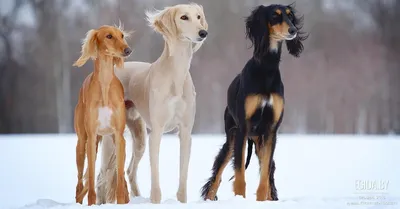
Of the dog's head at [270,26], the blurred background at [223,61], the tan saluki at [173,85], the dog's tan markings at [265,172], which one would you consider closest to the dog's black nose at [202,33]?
the tan saluki at [173,85]

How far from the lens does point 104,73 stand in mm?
2998

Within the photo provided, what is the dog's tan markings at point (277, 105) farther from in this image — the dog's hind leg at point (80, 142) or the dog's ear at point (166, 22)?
the dog's hind leg at point (80, 142)

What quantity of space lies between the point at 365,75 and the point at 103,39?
3.39 metres

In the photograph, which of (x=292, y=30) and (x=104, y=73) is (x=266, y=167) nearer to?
(x=292, y=30)

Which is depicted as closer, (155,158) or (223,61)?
(155,158)

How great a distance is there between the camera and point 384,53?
18.5 feet

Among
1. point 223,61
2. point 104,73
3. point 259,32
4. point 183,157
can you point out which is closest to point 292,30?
point 259,32

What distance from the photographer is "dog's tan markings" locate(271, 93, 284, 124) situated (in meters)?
3.05

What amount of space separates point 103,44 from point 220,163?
98 cm

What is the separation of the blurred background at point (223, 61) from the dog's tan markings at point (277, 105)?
1.66 m

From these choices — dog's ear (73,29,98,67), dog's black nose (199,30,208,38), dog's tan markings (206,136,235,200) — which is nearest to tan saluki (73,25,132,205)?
dog's ear (73,29,98,67)

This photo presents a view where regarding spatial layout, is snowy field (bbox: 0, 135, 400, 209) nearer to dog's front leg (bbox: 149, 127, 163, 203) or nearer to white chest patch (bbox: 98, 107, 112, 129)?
dog's front leg (bbox: 149, 127, 163, 203)

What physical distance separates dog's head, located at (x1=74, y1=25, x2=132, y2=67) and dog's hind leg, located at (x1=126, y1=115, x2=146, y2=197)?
1.88 ft

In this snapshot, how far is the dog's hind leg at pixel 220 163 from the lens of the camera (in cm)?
335
